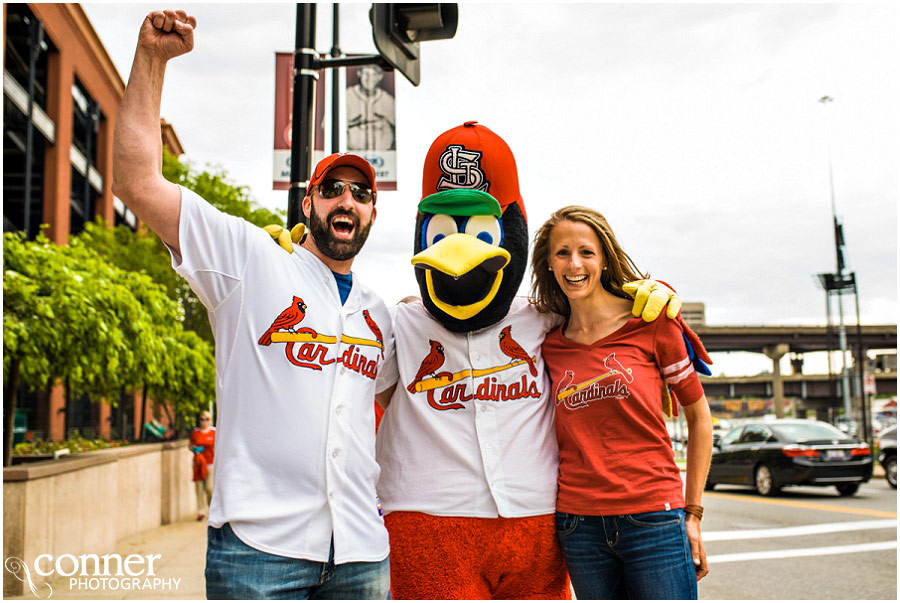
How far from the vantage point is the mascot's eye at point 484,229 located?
3.37 metres

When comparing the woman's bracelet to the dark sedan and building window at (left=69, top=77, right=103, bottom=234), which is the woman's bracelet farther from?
building window at (left=69, top=77, right=103, bottom=234)

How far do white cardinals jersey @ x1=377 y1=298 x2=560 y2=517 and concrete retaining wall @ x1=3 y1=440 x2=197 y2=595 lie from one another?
5108mm

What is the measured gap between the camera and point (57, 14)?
2391 cm

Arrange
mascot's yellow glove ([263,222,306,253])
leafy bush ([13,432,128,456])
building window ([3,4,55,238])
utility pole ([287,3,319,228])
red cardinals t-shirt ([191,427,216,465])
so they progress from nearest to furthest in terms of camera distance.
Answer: mascot's yellow glove ([263,222,306,253]) → utility pole ([287,3,319,228]) → leafy bush ([13,432,128,456]) → red cardinals t-shirt ([191,427,216,465]) → building window ([3,4,55,238])

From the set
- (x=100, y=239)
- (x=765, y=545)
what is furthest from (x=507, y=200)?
(x=100, y=239)

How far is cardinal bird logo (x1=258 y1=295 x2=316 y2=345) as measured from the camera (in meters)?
2.83

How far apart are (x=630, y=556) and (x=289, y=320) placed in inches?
59.9

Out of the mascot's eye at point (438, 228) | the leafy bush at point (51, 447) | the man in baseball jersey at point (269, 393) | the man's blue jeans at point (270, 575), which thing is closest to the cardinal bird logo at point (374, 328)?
the man in baseball jersey at point (269, 393)

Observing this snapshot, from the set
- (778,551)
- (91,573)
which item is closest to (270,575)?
(91,573)

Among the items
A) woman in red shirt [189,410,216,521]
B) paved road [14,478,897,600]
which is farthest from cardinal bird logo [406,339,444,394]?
woman in red shirt [189,410,216,521]

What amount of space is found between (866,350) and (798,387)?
12.3 metres

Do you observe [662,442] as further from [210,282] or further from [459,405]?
[210,282]

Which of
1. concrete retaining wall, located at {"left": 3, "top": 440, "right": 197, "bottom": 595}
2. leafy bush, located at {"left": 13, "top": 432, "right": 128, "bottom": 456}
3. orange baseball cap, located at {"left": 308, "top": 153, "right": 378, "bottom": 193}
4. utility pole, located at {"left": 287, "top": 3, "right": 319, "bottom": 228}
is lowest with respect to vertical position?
concrete retaining wall, located at {"left": 3, "top": 440, "right": 197, "bottom": 595}

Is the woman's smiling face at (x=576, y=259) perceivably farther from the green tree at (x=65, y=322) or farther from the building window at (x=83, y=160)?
the building window at (x=83, y=160)
